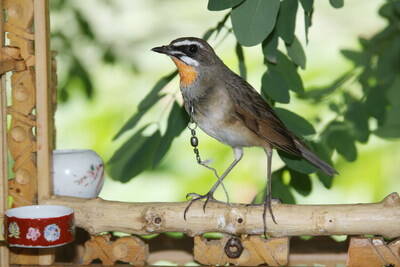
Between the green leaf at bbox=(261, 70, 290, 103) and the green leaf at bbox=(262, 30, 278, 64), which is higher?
the green leaf at bbox=(262, 30, 278, 64)

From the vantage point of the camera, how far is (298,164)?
257cm

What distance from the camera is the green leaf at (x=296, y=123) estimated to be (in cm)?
261

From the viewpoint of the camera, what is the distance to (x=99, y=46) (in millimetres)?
4148

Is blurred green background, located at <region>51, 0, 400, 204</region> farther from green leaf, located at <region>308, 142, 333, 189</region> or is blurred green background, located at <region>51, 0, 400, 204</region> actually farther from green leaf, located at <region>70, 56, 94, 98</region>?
green leaf, located at <region>308, 142, 333, 189</region>

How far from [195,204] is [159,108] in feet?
9.01

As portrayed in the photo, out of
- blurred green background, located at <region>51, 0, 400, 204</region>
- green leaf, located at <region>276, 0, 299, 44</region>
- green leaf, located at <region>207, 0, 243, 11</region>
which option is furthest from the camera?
blurred green background, located at <region>51, 0, 400, 204</region>

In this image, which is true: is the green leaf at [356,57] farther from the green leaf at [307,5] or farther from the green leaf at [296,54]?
the green leaf at [307,5]

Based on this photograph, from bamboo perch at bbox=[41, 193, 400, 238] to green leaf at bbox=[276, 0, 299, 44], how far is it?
56 cm

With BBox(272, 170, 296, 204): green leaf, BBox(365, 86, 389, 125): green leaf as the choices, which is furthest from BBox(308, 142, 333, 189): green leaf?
BBox(365, 86, 389, 125): green leaf

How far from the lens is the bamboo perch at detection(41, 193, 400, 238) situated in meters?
2.18

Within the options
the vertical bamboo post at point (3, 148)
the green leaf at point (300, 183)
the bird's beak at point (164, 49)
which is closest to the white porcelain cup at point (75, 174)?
the vertical bamboo post at point (3, 148)

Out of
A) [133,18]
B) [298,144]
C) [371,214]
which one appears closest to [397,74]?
[298,144]

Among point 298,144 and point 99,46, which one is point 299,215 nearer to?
point 298,144

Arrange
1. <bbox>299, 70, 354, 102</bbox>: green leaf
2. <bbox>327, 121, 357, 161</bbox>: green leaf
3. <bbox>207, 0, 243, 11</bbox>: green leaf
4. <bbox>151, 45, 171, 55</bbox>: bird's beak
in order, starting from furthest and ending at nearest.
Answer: <bbox>299, 70, 354, 102</bbox>: green leaf
<bbox>327, 121, 357, 161</bbox>: green leaf
<bbox>151, 45, 171, 55</bbox>: bird's beak
<bbox>207, 0, 243, 11</bbox>: green leaf
